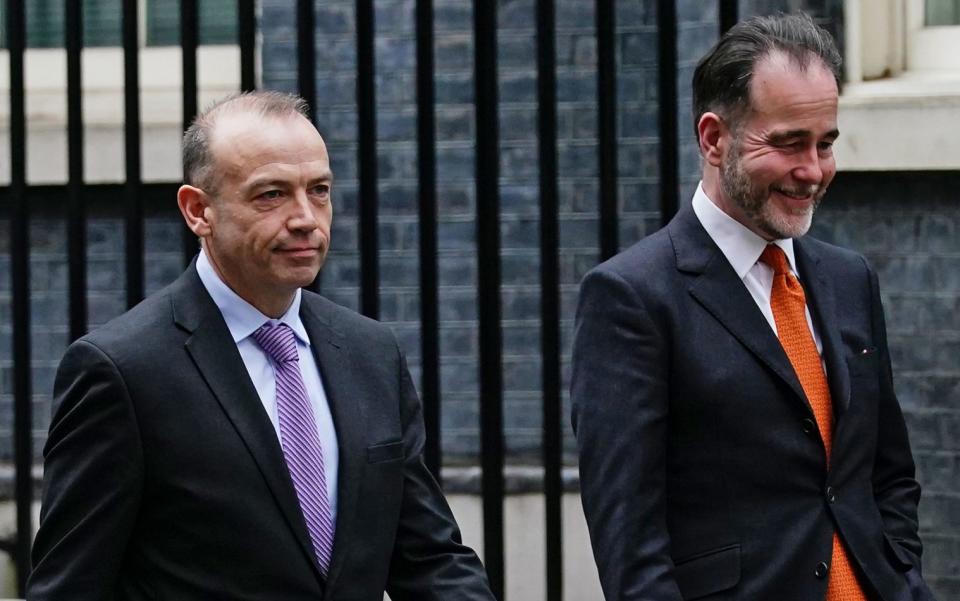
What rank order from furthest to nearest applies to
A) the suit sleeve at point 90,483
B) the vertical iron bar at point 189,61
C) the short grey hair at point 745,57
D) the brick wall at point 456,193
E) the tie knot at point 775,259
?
1. the brick wall at point 456,193
2. the vertical iron bar at point 189,61
3. the tie knot at point 775,259
4. the short grey hair at point 745,57
5. the suit sleeve at point 90,483

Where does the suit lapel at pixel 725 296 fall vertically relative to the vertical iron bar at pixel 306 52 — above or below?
below

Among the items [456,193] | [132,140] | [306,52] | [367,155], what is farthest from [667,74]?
[456,193]

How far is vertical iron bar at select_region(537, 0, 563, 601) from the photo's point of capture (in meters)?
4.54

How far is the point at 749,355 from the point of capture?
312cm

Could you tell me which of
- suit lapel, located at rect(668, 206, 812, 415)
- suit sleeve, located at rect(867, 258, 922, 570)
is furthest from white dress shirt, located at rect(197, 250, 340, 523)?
suit sleeve, located at rect(867, 258, 922, 570)

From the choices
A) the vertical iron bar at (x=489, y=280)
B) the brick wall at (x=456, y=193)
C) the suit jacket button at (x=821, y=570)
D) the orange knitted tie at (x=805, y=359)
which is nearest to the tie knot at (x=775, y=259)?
the orange knitted tie at (x=805, y=359)

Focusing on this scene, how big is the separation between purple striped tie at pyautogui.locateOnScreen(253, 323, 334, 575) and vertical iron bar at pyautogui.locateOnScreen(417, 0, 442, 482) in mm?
1654

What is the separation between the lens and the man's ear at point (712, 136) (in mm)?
3150

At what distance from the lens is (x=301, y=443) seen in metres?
2.91

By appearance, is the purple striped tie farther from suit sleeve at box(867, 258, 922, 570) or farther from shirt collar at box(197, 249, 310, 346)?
suit sleeve at box(867, 258, 922, 570)

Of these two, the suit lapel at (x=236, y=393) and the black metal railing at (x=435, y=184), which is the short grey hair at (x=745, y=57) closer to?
the suit lapel at (x=236, y=393)

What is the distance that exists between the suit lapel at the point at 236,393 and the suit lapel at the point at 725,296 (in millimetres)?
769

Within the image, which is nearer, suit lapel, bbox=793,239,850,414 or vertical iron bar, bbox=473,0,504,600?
suit lapel, bbox=793,239,850,414

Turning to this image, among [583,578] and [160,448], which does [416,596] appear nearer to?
[160,448]
